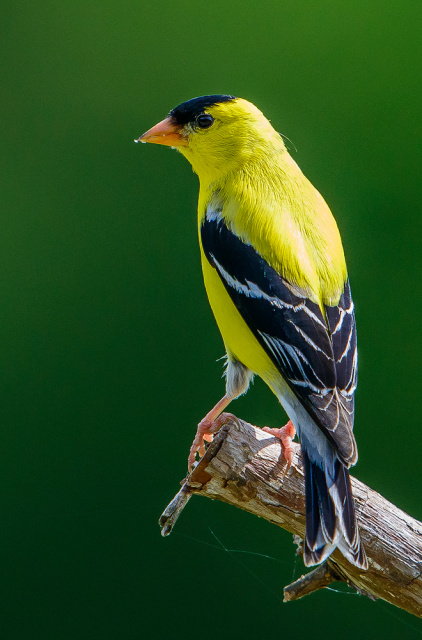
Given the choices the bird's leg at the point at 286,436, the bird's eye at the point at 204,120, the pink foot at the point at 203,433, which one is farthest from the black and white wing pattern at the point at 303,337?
the bird's eye at the point at 204,120

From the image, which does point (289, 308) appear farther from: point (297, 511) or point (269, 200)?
point (297, 511)

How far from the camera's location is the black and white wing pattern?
1.84 metres

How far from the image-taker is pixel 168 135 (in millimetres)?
2461

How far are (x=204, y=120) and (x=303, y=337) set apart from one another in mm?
933

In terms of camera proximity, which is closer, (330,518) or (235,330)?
(330,518)

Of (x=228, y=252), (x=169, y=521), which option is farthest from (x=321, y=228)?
(x=169, y=521)

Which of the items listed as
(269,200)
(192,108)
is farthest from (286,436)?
(192,108)

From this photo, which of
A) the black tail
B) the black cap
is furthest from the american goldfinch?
the black cap

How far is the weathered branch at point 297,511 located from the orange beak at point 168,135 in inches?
39.8

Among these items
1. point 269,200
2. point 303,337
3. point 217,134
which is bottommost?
point 303,337

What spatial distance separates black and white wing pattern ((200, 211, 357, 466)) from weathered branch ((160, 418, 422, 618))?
0.20 meters

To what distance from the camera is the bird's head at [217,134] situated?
7.77 feet

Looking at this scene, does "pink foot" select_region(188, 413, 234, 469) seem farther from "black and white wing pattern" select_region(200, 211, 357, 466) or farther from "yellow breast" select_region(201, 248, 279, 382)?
"black and white wing pattern" select_region(200, 211, 357, 466)

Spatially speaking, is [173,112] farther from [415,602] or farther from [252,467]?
[415,602]
